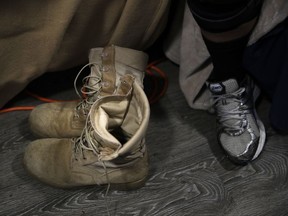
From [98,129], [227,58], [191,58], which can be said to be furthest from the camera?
[191,58]

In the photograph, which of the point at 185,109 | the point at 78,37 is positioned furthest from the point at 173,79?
the point at 78,37

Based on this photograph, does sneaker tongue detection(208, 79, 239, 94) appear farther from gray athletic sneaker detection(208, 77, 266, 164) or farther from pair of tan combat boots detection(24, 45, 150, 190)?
pair of tan combat boots detection(24, 45, 150, 190)

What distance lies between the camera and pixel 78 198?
2.76ft

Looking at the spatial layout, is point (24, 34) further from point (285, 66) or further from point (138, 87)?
point (285, 66)

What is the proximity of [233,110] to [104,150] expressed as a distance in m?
0.36

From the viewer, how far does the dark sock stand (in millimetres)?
769

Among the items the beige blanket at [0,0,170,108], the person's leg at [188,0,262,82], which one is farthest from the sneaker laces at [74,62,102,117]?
the person's leg at [188,0,262,82]

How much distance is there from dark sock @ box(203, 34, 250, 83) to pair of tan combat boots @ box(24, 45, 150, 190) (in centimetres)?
16

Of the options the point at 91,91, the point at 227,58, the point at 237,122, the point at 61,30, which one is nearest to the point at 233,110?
the point at 237,122

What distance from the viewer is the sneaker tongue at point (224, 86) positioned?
0.85 metres

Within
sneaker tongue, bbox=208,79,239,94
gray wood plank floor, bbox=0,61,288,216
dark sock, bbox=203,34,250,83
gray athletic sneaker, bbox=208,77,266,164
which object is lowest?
gray wood plank floor, bbox=0,61,288,216

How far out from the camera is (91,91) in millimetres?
813

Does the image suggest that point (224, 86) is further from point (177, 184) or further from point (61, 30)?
point (61, 30)

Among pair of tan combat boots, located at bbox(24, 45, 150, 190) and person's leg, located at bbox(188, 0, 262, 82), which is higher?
person's leg, located at bbox(188, 0, 262, 82)
